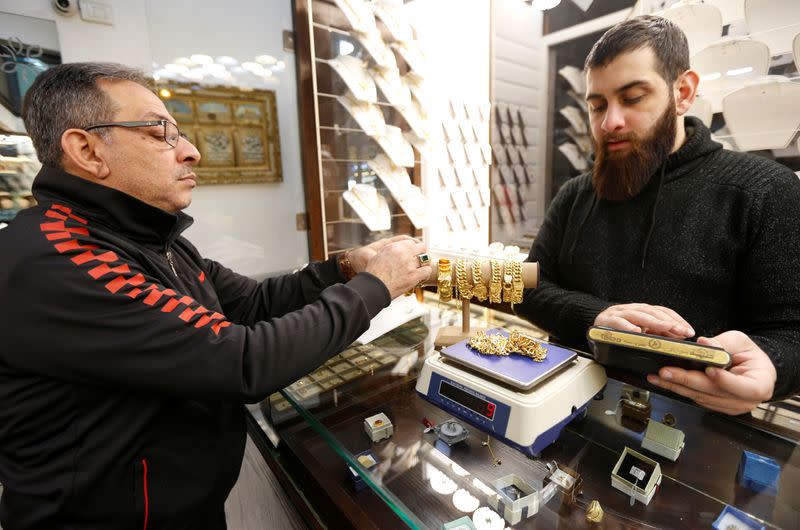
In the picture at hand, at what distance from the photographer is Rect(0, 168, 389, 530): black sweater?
0.75 metres

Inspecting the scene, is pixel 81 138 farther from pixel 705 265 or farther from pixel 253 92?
pixel 253 92

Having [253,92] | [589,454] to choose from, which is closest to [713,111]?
[589,454]

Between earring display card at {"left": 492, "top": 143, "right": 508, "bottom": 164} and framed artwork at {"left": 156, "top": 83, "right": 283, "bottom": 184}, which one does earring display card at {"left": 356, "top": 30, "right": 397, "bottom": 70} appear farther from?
earring display card at {"left": 492, "top": 143, "right": 508, "bottom": 164}

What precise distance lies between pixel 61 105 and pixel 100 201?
257mm

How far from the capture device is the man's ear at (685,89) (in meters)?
1.18

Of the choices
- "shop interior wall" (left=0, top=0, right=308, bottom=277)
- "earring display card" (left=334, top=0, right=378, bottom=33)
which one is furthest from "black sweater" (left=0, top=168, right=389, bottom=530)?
"earring display card" (left=334, top=0, right=378, bottom=33)

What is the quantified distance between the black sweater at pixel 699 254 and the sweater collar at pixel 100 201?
46.8 inches

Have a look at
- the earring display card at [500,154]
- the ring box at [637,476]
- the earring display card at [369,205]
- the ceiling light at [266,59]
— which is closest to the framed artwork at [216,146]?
the ceiling light at [266,59]

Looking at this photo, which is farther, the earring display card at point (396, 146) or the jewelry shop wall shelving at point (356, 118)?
the earring display card at point (396, 146)

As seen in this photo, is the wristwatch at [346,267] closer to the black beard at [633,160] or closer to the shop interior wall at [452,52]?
the black beard at [633,160]

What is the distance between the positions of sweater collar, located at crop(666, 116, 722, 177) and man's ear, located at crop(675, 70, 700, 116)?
90mm

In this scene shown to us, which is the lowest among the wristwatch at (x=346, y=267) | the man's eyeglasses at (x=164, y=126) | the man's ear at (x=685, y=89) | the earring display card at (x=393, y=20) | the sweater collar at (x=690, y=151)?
the wristwatch at (x=346, y=267)

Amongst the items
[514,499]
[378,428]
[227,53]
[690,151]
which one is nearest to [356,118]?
[227,53]

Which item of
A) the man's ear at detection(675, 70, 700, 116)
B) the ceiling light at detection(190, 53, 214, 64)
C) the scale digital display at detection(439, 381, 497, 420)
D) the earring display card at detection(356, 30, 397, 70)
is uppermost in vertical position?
the earring display card at detection(356, 30, 397, 70)
